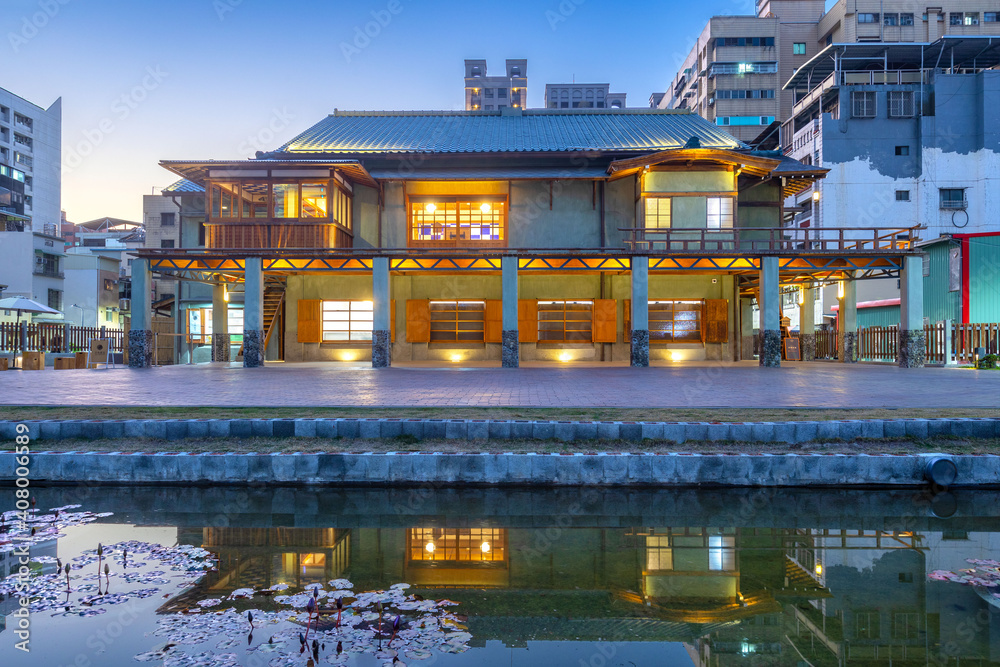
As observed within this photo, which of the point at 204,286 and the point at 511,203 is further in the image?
the point at 204,286

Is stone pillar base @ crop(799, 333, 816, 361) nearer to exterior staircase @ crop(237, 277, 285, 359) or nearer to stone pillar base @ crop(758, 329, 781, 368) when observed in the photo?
stone pillar base @ crop(758, 329, 781, 368)

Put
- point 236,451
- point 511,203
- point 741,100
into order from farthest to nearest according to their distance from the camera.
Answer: point 741,100, point 511,203, point 236,451

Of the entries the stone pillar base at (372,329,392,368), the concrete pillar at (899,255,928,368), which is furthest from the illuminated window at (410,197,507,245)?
the concrete pillar at (899,255,928,368)

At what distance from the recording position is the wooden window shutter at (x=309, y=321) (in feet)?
79.3

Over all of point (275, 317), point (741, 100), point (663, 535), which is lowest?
point (663, 535)

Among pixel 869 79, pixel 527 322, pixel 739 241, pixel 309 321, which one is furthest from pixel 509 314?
pixel 869 79

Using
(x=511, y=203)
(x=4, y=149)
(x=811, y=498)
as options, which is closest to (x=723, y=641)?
(x=811, y=498)

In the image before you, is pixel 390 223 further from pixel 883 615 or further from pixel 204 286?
pixel 883 615

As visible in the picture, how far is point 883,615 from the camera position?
13.2 ft

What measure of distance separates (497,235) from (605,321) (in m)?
5.26

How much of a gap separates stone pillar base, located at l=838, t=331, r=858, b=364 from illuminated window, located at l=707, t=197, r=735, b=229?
6036mm

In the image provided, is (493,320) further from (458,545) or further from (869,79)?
(869,79)

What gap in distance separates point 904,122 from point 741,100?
21.6m

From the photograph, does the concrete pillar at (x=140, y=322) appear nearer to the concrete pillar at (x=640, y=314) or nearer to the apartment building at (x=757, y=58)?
the concrete pillar at (x=640, y=314)
